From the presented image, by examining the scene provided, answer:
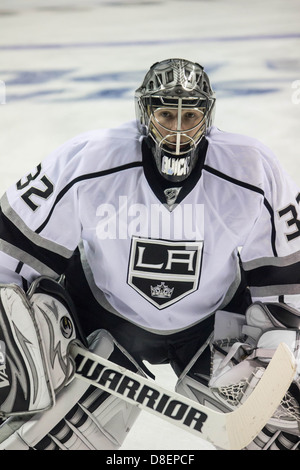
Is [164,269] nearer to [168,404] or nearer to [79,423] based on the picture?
[168,404]

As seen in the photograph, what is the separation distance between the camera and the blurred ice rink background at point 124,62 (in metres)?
3.56

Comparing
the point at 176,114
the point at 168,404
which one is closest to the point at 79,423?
the point at 168,404

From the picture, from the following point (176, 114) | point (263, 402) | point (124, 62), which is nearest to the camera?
point (263, 402)

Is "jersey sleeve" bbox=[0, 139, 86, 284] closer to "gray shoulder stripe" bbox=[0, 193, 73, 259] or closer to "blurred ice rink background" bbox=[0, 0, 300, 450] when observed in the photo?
"gray shoulder stripe" bbox=[0, 193, 73, 259]

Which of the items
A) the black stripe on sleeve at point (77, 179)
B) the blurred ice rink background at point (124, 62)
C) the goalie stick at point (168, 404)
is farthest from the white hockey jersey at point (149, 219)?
the blurred ice rink background at point (124, 62)

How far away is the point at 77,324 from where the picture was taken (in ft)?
5.87

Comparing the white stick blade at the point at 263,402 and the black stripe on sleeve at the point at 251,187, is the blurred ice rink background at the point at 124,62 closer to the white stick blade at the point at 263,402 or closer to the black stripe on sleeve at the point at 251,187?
the black stripe on sleeve at the point at 251,187

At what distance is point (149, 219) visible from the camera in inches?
68.7

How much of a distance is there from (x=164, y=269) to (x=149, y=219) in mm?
145

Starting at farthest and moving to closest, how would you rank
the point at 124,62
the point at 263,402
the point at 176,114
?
1. the point at 124,62
2. the point at 176,114
3. the point at 263,402

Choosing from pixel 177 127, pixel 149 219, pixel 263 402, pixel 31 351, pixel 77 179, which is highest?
pixel 177 127

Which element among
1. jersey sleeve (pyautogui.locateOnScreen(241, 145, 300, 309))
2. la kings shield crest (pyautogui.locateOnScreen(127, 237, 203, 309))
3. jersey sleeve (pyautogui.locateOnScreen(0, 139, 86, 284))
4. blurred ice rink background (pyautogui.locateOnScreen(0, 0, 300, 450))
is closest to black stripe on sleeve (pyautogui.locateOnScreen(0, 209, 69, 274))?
jersey sleeve (pyautogui.locateOnScreen(0, 139, 86, 284))

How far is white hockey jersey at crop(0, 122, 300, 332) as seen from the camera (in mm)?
1722

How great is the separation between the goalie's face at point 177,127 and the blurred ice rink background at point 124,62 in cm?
142
